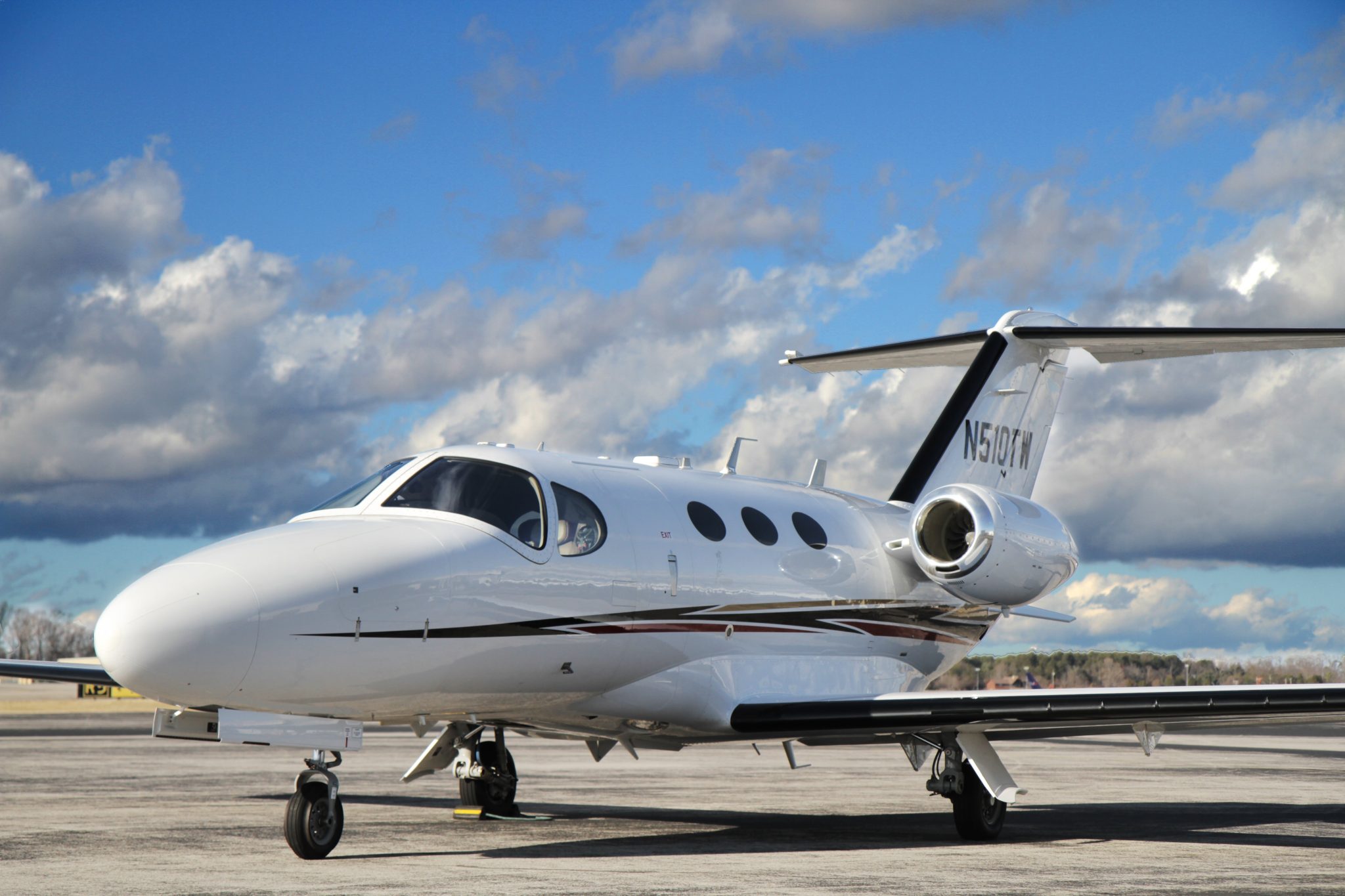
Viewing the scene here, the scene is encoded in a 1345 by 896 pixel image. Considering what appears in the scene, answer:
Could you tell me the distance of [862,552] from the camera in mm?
→ 14289

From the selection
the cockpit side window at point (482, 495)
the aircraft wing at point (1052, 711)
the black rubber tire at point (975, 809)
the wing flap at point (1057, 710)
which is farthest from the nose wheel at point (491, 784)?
the black rubber tire at point (975, 809)

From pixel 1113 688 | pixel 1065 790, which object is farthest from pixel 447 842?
pixel 1065 790

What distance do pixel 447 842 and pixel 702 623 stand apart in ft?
8.70

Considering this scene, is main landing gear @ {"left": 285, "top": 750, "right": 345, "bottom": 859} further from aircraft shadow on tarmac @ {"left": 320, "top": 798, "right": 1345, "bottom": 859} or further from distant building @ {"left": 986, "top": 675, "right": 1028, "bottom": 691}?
distant building @ {"left": 986, "top": 675, "right": 1028, "bottom": 691}

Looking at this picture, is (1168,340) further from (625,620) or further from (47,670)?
(47,670)

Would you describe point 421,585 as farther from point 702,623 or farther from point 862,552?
point 862,552

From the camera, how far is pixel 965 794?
1234 cm

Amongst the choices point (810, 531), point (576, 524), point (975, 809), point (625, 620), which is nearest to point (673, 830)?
point (625, 620)

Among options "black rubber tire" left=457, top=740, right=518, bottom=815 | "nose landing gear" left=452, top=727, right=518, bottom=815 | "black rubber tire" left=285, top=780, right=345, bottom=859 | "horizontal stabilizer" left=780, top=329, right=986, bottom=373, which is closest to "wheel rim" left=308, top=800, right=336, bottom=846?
"black rubber tire" left=285, top=780, right=345, bottom=859

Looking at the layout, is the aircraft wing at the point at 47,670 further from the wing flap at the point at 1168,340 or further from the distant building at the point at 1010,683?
the distant building at the point at 1010,683

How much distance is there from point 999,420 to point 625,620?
7.32 m

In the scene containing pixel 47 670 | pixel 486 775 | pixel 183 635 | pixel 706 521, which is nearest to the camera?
pixel 183 635

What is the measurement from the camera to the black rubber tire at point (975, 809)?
12328 millimetres

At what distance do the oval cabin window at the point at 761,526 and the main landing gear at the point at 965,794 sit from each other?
91.4 inches
